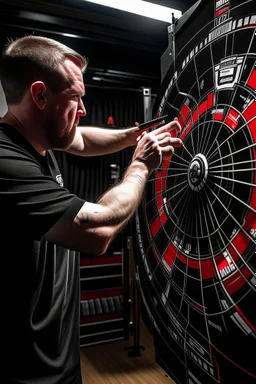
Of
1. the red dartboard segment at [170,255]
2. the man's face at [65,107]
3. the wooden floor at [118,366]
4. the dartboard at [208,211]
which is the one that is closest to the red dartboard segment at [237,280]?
the dartboard at [208,211]

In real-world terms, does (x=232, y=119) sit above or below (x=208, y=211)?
above

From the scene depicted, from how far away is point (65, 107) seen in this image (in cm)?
90

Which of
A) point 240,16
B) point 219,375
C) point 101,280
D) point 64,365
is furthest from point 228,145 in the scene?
point 101,280

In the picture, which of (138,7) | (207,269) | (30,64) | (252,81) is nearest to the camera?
(252,81)

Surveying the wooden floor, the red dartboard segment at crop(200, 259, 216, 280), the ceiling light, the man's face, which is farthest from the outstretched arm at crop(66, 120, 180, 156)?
the wooden floor

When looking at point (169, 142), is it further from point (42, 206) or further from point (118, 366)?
point (118, 366)

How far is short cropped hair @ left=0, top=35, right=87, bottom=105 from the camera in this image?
34.4 inches

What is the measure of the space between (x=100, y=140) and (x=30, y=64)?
1.54 feet

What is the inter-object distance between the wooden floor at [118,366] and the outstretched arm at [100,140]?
186 centimetres

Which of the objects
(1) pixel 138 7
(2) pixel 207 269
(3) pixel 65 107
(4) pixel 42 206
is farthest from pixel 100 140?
→ (2) pixel 207 269

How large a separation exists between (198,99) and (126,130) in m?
0.45

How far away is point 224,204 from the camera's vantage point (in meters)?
0.72

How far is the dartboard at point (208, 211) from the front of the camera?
2.14 ft

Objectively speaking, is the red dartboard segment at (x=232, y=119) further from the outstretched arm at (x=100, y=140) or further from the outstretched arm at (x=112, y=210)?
the outstretched arm at (x=100, y=140)
